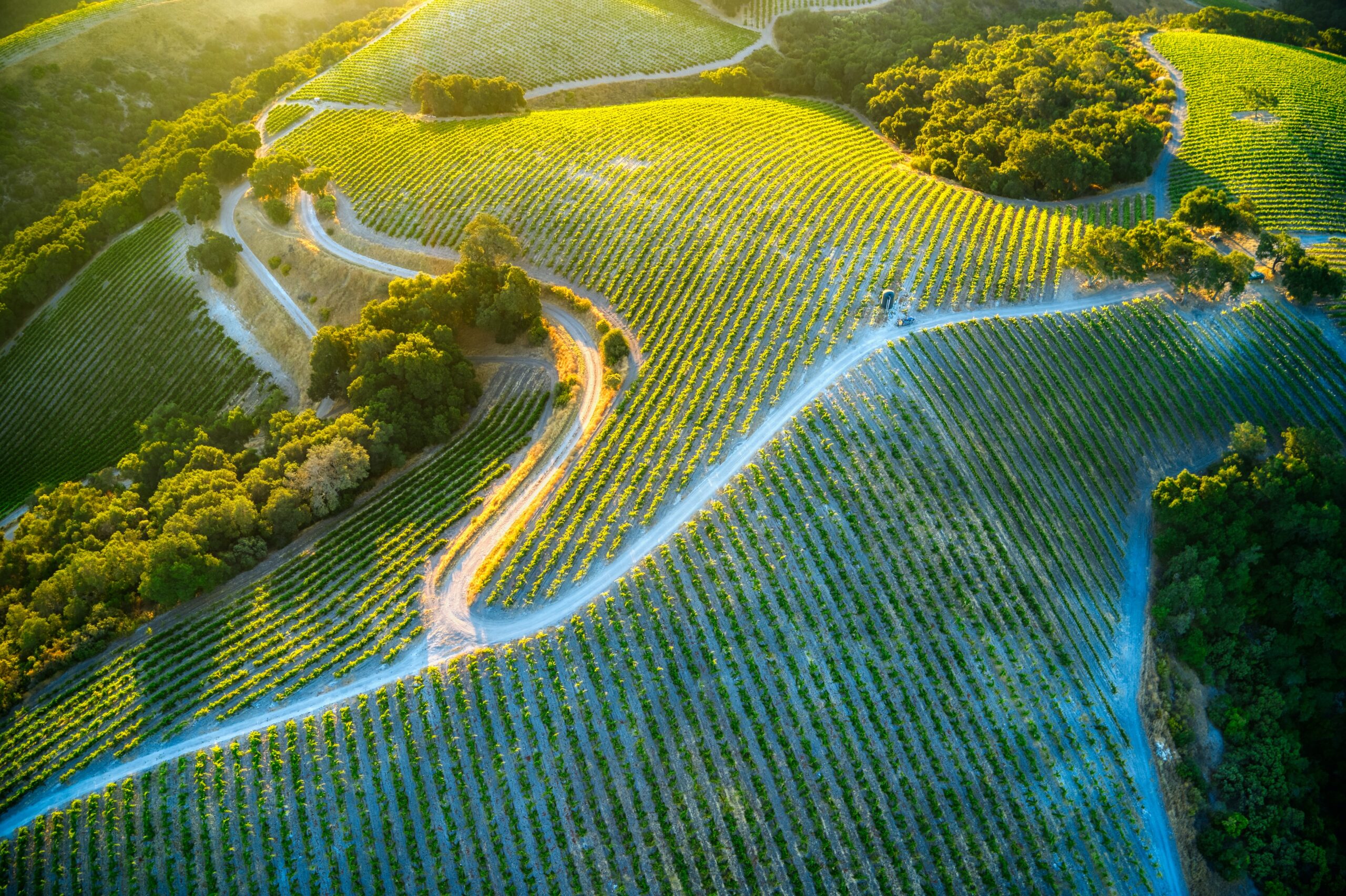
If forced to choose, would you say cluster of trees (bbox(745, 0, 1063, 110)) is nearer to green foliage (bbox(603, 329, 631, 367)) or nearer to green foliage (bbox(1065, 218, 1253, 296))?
green foliage (bbox(1065, 218, 1253, 296))

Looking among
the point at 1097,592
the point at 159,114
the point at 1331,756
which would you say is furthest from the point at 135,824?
the point at 159,114

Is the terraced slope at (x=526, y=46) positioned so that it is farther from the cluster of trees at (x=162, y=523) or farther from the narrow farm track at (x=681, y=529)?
the narrow farm track at (x=681, y=529)

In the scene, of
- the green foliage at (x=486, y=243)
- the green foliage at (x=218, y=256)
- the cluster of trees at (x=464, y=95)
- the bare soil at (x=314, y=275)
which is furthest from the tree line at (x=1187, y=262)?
the green foliage at (x=218, y=256)

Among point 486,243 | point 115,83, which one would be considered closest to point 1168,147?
point 486,243

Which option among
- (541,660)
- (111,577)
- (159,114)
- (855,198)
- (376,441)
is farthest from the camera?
(159,114)

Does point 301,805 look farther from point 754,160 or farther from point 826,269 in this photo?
point 754,160

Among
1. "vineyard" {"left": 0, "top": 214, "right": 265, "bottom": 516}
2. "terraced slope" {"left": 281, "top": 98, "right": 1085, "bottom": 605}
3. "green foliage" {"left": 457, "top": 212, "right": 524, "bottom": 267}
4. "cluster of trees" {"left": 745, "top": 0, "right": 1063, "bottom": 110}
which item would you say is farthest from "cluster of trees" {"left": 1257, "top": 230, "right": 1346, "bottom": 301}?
"vineyard" {"left": 0, "top": 214, "right": 265, "bottom": 516}

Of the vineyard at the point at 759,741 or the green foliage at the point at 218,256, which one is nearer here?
the vineyard at the point at 759,741
